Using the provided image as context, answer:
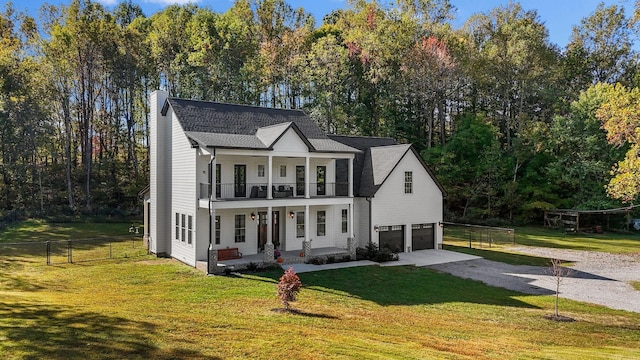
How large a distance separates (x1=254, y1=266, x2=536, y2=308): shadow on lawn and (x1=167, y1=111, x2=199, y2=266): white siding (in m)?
4.88

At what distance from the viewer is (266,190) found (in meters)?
20.5

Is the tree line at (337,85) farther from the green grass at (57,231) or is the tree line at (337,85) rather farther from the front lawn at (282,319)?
the front lawn at (282,319)

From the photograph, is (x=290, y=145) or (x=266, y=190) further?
(x=266, y=190)

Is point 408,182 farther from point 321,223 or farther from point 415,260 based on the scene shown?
point 321,223

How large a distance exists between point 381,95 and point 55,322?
39.3 m

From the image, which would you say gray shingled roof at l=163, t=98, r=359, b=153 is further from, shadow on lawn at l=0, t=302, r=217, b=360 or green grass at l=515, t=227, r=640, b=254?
green grass at l=515, t=227, r=640, b=254

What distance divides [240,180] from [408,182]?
9993 millimetres

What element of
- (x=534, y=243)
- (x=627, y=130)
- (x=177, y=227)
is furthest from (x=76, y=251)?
(x=534, y=243)

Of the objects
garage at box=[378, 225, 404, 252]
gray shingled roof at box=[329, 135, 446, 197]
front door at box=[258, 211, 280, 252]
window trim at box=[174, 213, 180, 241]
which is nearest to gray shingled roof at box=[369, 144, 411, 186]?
gray shingled roof at box=[329, 135, 446, 197]

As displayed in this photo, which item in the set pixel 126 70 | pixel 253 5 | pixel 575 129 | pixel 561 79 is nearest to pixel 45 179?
pixel 126 70

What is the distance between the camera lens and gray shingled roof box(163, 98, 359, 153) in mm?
18953

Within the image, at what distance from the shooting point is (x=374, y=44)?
4100 cm

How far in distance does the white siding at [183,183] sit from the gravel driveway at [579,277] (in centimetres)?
1205

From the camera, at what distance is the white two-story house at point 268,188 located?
1894 cm
